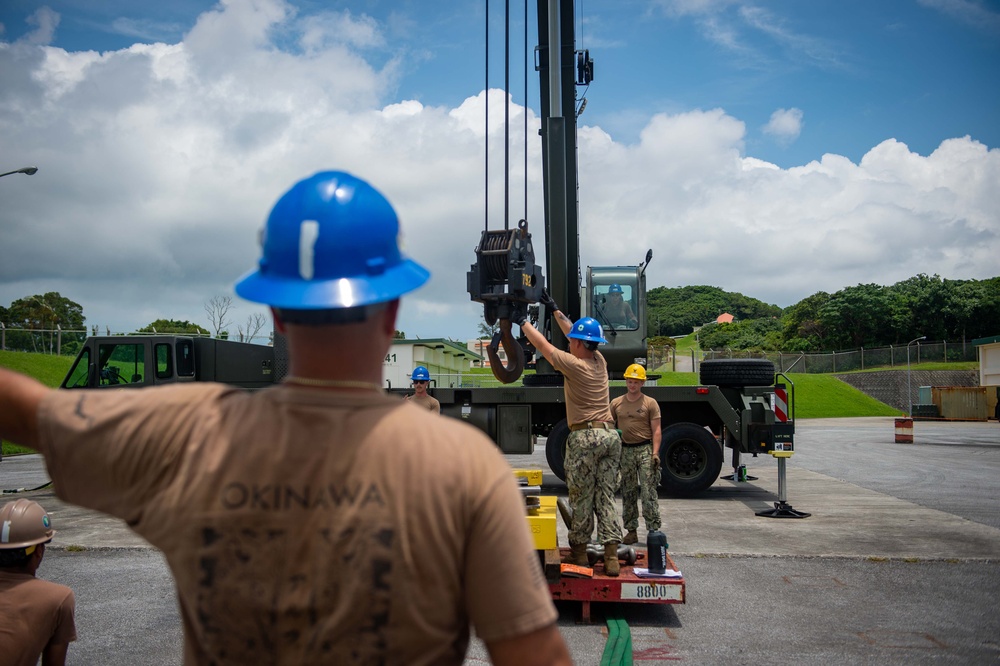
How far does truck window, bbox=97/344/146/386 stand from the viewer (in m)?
12.4

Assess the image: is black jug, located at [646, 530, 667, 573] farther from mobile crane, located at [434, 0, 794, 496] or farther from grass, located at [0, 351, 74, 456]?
grass, located at [0, 351, 74, 456]

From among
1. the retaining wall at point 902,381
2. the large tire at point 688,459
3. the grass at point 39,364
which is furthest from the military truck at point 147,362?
the retaining wall at point 902,381

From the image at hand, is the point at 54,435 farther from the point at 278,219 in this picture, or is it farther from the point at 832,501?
the point at 832,501

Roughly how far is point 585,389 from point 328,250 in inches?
216

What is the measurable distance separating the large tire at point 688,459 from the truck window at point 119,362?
27.3 ft

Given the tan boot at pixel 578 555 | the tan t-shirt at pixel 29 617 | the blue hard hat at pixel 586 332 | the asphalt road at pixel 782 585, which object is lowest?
the asphalt road at pixel 782 585

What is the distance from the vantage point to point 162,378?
12.4 meters

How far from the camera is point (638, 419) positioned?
8820mm

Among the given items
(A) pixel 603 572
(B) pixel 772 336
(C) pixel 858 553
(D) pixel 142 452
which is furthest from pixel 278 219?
(B) pixel 772 336

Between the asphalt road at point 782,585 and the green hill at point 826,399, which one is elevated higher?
the green hill at point 826,399

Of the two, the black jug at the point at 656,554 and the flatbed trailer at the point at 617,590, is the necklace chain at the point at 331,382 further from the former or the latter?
the black jug at the point at 656,554

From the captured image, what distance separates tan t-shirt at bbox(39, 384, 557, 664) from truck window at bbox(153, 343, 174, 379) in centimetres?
1188

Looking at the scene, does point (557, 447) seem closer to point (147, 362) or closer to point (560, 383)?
point (560, 383)

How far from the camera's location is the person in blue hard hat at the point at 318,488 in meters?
1.28
